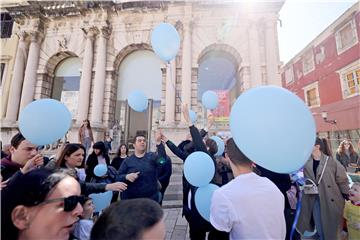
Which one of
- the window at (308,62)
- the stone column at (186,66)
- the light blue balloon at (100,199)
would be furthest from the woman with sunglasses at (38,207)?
the window at (308,62)

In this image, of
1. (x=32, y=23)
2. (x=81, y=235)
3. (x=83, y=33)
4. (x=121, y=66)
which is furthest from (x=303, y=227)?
(x=32, y=23)

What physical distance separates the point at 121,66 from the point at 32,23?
5.48 metres

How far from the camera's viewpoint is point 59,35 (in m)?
11.0

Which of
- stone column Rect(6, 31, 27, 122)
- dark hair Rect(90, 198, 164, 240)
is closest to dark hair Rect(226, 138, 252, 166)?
dark hair Rect(90, 198, 164, 240)

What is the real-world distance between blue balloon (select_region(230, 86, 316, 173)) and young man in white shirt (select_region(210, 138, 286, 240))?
0.19m

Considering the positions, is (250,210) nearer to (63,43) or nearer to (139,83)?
(139,83)

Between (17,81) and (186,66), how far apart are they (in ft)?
31.2

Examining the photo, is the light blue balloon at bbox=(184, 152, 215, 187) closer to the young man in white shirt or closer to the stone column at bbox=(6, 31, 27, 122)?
the young man in white shirt

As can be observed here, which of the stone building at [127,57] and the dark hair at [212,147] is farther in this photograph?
the stone building at [127,57]

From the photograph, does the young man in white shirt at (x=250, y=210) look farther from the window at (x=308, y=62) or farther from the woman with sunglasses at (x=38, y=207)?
the window at (x=308, y=62)

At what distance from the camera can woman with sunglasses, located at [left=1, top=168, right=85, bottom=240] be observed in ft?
3.10

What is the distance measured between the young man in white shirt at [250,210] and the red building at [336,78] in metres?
14.9

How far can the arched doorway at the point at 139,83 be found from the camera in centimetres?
1065

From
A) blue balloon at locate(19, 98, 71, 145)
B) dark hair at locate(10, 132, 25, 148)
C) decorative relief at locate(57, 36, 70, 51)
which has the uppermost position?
decorative relief at locate(57, 36, 70, 51)
